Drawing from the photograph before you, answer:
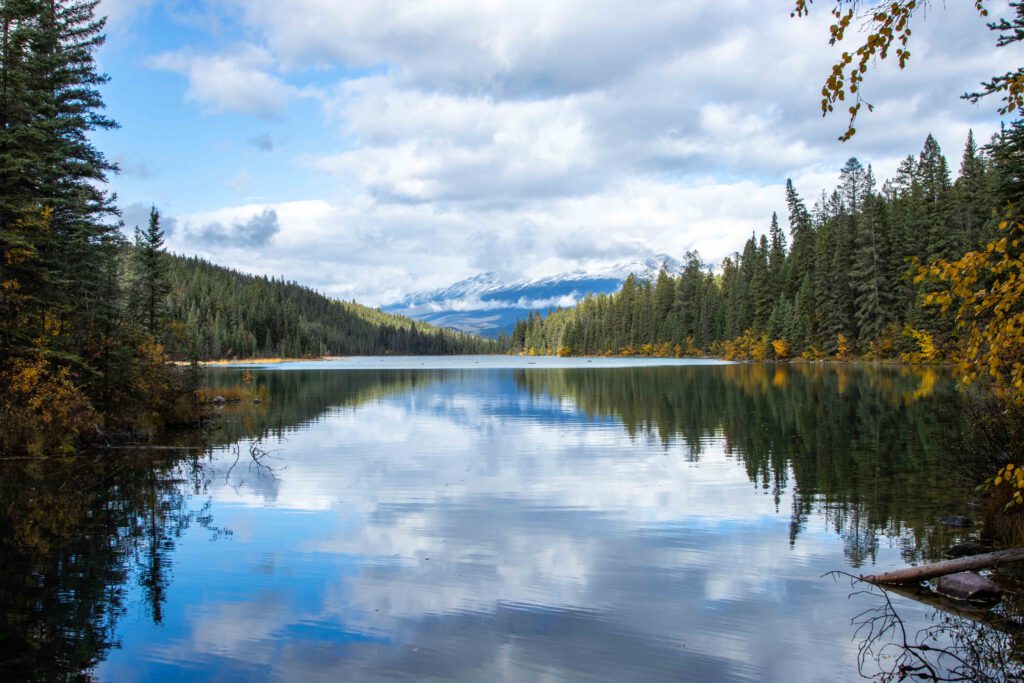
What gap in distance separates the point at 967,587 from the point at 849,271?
8674 cm

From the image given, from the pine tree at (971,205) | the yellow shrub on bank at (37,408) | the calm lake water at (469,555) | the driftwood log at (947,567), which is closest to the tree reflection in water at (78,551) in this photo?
the calm lake water at (469,555)

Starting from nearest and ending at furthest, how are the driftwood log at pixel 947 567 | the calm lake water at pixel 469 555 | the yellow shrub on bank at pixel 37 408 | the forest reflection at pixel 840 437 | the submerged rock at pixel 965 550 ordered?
the calm lake water at pixel 469 555
the driftwood log at pixel 947 567
the submerged rock at pixel 965 550
the forest reflection at pixel 840 437
the yellow shrub on bank at pixel 37 408

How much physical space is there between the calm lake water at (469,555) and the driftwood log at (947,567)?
0.52 m

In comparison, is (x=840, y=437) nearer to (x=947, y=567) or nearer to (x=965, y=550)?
(x=965, y=550)

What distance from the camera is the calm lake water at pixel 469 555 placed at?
29.7 feet

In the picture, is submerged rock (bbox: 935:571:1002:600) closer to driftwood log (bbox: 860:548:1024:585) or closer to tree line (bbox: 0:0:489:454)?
driftwood log (bbox: 860:548:1024:585)

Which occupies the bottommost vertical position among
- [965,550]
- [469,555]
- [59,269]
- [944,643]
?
[469,555]

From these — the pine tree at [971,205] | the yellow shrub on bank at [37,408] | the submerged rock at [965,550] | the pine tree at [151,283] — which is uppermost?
the pine tree at [971,205]

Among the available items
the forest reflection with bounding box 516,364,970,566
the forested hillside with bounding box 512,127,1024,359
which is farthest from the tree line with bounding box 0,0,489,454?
the forested hillside with bounding box 512,127,1024,359

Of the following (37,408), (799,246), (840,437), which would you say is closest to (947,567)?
(840,437)

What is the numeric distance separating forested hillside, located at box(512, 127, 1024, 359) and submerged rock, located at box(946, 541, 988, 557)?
78.5 feet

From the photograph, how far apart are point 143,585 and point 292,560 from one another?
2448mm

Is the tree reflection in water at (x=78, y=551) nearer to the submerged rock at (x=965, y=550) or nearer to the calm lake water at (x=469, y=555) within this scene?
the calm lake water at (x=469, y=555)

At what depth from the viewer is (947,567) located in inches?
419
